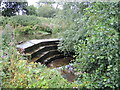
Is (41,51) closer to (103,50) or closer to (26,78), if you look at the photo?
(26,78)

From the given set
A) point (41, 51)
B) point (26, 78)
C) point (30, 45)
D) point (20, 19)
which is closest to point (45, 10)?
point (20, 19)

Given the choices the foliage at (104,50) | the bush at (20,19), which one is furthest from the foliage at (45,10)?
the foliage at (104,50)

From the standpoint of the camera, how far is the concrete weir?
8.25 feet

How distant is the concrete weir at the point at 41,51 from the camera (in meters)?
2.51

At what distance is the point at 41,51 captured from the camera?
288cm

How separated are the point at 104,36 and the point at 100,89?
1.82 ft

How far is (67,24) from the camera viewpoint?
2699 millimetres

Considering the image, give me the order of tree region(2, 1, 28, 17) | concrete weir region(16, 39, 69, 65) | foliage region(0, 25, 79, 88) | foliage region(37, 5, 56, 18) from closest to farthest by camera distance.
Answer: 1. foliage region(0, 25, 79, 88)
2. tree region(2, 1, 28, 17)
3. foliage region(37, 5, 56, 18)
4. concrete weir region(16, 39, 69, 65)

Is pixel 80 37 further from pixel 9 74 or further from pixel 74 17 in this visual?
pixel 9 74

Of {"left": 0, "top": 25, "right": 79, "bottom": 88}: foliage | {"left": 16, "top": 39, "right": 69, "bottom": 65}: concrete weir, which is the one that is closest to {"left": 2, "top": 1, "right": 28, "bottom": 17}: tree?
{"left": 0, "top": 25, "right": 79, "bottom": 88}: foliage

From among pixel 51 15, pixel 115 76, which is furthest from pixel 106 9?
pixel 51 15

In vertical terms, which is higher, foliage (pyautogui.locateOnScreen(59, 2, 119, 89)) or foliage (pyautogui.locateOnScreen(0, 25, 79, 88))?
foliage (pyautogui.locateOnScreen(59, 2, 119, 89))

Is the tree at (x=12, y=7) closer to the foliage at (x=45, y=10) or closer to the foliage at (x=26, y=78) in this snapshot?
the foliage at (x=45, y=10)

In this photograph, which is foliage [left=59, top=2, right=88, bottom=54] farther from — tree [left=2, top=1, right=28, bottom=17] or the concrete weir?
tree [left=2, top=1, right=28, bottom=17]
